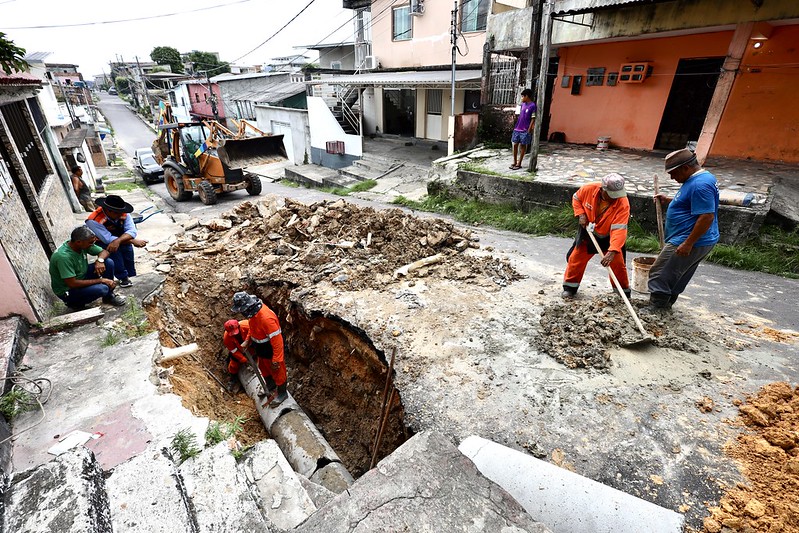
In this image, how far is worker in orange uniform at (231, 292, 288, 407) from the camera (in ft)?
14.2

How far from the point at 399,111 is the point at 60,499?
18.3 metres

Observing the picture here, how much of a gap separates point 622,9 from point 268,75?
1006 inches

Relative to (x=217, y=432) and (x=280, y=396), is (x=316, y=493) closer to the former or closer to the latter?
(x=217, y=432)

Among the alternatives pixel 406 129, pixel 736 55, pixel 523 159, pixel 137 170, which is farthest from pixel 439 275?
pixel 137 170

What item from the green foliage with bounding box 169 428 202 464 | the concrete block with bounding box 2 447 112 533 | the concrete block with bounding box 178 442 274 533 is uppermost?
the concrete block with bounding box 2 447 112 533

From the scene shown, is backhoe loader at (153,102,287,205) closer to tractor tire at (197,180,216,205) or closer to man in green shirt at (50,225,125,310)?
tractor tire at (197,180,216,205)

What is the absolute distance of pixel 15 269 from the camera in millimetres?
3670

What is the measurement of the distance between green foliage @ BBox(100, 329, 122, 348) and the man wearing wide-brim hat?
1.39 m

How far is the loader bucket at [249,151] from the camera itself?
37.3 ft

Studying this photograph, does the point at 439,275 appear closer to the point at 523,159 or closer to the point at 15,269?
the point at 15,269

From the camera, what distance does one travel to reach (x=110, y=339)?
12.6 ft

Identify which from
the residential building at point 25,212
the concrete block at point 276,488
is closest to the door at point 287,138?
the residential building at point 25,212

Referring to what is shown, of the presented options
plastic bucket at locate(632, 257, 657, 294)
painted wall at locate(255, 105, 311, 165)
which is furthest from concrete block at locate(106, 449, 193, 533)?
painted wall at locate(255, 105, 311, 165)

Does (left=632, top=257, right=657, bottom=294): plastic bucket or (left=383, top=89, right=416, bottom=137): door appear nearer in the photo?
(left=632, top=257, right=657, bottom=294): plastic bucket
